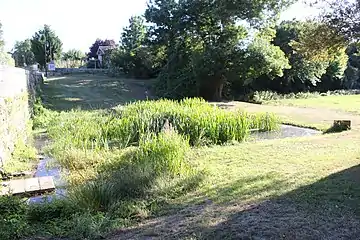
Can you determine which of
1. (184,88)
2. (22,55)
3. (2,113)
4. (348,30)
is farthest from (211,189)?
(22,55)

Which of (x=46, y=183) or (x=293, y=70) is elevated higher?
(x=293, y=70)

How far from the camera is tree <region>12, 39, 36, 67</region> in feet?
146

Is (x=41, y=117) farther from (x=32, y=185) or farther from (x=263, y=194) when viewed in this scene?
(x=263, y=194)

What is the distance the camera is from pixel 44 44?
126ft

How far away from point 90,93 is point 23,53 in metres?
Result: 26.7

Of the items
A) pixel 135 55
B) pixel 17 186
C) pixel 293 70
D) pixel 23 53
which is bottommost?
pixel 17 186

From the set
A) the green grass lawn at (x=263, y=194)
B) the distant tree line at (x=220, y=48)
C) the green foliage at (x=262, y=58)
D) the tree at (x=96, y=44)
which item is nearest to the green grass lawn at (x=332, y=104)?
the distant tree line at (x=220, y=48)

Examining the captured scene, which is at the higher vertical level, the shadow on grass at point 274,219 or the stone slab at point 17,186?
the shadow on grass at point 274,219

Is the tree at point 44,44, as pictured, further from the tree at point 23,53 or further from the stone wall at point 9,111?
the stone wall at point 9,111

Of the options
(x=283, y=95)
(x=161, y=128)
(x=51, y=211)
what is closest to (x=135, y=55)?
(x=283, y=95)

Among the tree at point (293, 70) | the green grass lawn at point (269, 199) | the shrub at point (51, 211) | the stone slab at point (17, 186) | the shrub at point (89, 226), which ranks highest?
the tree at point (293, 70)

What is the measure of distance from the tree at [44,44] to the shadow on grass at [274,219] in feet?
122

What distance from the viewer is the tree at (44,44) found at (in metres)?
38.2

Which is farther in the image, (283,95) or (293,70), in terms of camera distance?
(293,70)
